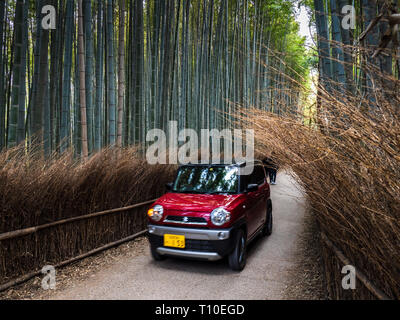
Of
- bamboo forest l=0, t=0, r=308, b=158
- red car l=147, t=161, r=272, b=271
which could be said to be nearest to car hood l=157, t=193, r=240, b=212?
red car l=147, t=161, r=272, b=271

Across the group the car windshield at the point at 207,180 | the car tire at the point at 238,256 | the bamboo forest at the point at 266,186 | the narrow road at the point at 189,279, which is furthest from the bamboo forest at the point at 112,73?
the narrow road at the point at 189,279

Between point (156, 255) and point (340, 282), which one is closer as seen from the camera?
point (340, 282)

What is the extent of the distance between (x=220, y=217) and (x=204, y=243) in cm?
39

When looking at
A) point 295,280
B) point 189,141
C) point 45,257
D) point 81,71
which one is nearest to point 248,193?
point 295,280

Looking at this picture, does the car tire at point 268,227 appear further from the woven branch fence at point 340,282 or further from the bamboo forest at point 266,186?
the woven branch fence at point 340,282

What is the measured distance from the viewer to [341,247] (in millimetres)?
2408

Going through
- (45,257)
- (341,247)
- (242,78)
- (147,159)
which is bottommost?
(45,257)

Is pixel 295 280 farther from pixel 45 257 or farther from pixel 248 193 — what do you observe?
pixel 45 257

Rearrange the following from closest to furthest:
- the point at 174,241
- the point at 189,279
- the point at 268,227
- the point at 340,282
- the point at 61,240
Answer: the point at 340,282, the point at 189,279, the point at 174,241, the point at 61,240, the point at 268,227

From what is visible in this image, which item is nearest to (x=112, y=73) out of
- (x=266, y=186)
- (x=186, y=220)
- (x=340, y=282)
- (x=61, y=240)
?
(x=61, y=240)

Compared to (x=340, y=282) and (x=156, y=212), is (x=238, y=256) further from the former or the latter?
(x=340, y=282)

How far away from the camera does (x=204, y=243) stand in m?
3.46

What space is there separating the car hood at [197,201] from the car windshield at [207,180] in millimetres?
167
